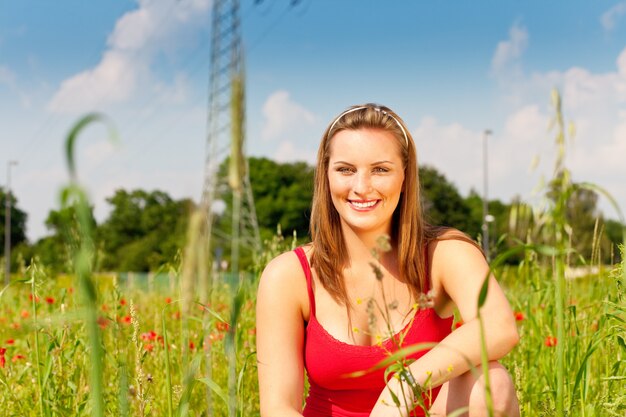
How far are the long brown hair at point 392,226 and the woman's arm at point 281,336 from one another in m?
0.11

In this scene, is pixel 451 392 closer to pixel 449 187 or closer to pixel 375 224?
pixel 375 224

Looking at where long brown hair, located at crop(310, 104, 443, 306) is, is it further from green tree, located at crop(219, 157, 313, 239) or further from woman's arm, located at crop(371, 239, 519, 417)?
green tree, located at crop(219, 157, 313, 239)

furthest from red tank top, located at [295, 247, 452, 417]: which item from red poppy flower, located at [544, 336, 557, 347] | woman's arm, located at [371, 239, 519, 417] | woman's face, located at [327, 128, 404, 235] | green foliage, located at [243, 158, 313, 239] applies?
green foliage, located at [243, 158, 313, 239]

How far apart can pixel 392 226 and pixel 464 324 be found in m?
0.69

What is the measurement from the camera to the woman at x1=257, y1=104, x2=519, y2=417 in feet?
7.66

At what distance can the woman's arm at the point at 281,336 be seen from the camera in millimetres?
2258

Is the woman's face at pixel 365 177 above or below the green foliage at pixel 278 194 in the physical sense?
below

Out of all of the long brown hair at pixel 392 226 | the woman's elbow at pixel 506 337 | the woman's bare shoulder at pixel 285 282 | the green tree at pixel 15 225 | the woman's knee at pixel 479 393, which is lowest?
the woman's knee at pixel 479 393

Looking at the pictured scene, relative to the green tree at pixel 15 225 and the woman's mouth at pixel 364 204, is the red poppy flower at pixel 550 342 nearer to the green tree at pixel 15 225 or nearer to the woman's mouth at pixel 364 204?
the woman's mouth at pixel 364 204

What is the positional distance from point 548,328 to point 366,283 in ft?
3.29

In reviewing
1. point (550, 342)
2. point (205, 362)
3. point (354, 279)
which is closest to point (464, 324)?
point (354, 279)

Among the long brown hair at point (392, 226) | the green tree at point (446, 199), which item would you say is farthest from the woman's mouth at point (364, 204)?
the green tree at point (446, 199)

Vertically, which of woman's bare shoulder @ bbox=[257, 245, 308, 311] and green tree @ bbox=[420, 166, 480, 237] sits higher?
green tree @ bbox=[420, 166, 480, 237]

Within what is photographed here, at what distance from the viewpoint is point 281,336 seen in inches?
93.1
